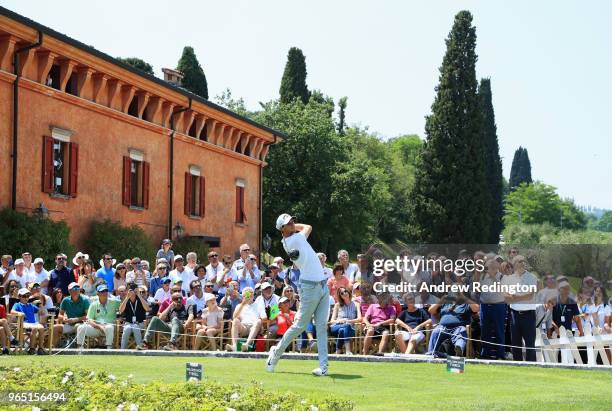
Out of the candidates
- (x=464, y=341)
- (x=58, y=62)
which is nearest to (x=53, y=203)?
(x=58, y=62)

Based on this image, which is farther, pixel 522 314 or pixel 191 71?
pixel 191 71

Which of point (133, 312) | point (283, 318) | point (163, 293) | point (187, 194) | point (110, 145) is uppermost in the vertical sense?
point (110, 145)

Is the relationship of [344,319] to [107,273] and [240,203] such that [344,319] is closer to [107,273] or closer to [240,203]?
[107,273]

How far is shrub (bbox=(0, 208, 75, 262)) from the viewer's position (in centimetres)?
2516

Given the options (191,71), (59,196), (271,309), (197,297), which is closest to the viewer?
(271,309)

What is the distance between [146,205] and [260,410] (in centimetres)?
2655

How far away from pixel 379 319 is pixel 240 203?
26.4 meters

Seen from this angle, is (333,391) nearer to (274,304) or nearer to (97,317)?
(274,304)

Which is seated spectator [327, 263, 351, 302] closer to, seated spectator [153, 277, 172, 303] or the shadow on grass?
seated spectator [153, 277, 172, 303]

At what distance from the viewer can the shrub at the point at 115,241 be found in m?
30.3

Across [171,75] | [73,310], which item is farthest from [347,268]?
[171,75]

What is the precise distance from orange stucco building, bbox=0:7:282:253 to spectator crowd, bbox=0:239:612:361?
21.7 ft

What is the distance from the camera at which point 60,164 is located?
29188 mm

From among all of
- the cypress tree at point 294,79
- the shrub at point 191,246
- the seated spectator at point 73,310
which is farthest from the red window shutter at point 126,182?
the cypress tree at point 294,79
